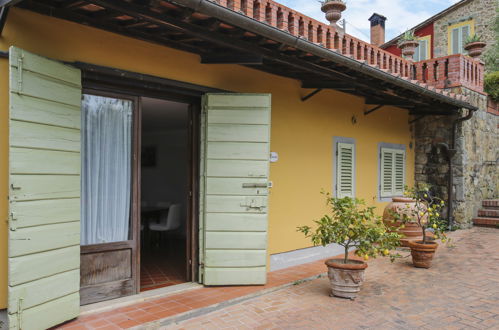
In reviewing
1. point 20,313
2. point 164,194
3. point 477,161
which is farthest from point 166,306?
point 477,161

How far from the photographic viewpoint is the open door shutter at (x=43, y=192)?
Answer: 2.95m

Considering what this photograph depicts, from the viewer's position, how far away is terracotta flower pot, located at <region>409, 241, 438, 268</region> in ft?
18.1

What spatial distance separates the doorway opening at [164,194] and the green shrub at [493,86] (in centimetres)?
768

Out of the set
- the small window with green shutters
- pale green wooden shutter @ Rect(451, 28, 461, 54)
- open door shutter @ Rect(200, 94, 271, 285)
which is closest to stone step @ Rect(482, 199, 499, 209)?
the small window with green shutters

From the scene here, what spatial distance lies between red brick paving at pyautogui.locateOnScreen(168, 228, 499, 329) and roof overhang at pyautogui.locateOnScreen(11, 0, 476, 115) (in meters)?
2.73

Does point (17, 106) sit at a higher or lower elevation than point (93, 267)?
higher

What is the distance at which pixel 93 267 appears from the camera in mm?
3811

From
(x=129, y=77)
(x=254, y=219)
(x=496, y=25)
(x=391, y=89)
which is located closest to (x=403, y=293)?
(x=254, y=219)

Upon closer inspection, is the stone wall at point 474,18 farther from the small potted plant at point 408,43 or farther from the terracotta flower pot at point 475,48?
the small potted plant at point 408,43

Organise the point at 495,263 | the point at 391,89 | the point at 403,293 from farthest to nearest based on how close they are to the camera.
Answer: the point at 391,89, the point at 495,263, the point at 403,293

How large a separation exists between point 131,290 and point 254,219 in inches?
62.5

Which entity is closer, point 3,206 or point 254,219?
point 3,206

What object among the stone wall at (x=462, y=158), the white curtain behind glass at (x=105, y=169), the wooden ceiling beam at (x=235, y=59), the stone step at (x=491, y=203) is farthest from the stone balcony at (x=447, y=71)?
the white curtain behind glass at (x=105, y=169)

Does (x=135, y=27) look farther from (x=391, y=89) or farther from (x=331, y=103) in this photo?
(x=391, y=89)
